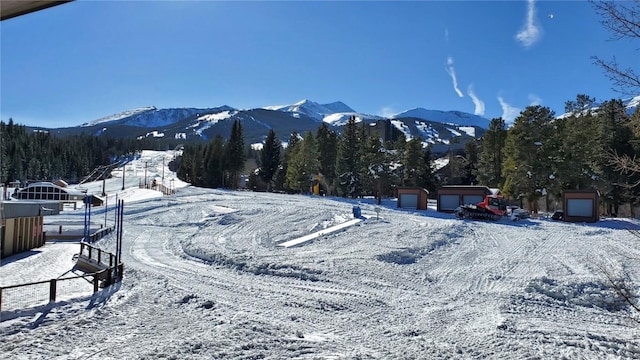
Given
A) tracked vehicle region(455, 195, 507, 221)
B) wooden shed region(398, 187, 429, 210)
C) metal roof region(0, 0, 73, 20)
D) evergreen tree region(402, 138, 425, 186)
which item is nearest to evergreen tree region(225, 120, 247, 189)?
evergreen tree region(402, 138, 425, 186)

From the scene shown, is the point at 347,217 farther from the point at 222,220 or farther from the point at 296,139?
the point at 296,139

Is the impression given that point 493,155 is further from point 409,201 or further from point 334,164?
point 334,164

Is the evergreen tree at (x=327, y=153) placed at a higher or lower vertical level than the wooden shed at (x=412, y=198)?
higher

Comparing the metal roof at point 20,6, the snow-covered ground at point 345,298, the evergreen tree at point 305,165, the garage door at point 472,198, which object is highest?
the evergreen tree at point 305,165

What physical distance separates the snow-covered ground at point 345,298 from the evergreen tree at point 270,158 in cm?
3529

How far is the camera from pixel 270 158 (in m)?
61.3

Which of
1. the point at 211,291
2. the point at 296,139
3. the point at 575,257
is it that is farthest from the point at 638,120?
the point at 296,139

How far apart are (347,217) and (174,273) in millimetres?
14718

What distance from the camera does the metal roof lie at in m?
1.98

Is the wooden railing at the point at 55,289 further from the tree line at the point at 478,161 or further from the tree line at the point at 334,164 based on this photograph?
the tree line at the point at 334,164

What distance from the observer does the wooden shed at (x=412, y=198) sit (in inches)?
1475

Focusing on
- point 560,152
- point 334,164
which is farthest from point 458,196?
point 334,164

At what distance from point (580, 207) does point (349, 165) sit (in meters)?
23.1

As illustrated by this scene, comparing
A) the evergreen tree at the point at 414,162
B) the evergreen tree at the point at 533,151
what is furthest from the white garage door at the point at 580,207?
the evergreen tree at the point at 414,162
